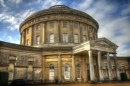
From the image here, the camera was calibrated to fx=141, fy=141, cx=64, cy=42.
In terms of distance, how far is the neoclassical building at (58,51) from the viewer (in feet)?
79.8

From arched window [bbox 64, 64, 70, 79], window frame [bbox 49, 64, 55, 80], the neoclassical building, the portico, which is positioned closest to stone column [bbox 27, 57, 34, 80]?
the neoclassical building

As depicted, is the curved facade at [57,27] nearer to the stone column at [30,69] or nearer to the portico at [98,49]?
the portico at [98,49]

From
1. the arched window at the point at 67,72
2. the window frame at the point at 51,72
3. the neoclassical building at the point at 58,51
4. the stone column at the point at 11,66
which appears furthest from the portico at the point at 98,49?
the stone column at the point at 11,66

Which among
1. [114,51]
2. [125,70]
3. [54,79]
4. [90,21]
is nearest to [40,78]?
[54,79]

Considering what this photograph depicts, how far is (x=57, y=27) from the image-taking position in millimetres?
31375

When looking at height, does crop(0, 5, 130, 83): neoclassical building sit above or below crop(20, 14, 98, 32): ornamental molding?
below

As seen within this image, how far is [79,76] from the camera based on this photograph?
28.0 meters

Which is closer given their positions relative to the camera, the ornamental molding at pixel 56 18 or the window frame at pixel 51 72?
the window frame at pixel 51 72

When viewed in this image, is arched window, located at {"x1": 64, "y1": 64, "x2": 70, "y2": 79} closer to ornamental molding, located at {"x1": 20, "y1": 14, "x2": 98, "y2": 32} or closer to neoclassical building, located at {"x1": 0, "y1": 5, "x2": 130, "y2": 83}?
neoclassical building, located at {"x1": 0, "y1": 5, "x2": 130, "y2": 83}

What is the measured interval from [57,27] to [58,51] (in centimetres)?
619

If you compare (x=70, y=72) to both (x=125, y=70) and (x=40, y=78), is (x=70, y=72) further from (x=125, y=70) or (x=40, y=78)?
(x=125, y=70)

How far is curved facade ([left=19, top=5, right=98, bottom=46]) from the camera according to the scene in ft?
102

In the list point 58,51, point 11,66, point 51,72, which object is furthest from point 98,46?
point 11,66

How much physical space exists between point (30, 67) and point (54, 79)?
16.7 feet
